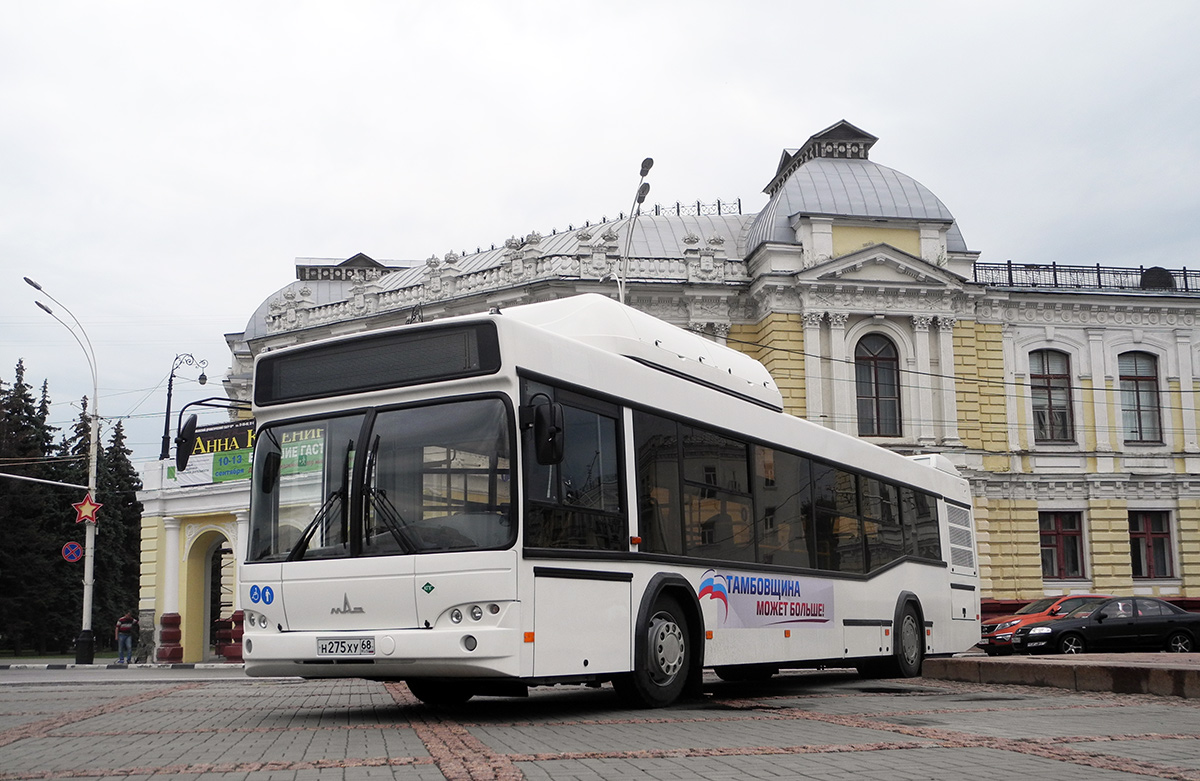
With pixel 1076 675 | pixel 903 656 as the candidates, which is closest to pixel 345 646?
pixel 1076 675

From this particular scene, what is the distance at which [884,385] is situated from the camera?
39.1 meters

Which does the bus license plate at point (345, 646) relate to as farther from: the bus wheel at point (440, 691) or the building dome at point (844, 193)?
the building dome at point (844, 193)

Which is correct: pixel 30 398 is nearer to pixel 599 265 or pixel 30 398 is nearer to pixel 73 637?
pixel 73 637

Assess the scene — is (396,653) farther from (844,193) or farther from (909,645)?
→ (844,193)

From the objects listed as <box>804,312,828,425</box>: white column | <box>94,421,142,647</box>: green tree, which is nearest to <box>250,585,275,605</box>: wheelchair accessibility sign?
<box>804,312,828,425</box>: white column

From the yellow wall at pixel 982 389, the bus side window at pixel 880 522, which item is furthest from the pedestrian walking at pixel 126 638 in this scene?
the bus side window at pixel 880 522

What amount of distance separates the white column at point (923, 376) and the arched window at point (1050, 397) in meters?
4.77

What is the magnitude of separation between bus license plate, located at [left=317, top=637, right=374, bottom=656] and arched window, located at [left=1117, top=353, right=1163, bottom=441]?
38.0 m

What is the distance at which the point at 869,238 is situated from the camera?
39.1 metres

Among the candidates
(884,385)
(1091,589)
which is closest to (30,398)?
(884,385)

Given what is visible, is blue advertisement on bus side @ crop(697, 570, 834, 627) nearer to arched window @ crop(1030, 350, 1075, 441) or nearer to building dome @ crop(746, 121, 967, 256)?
building dome @ crop(746, 121, 967, 256)

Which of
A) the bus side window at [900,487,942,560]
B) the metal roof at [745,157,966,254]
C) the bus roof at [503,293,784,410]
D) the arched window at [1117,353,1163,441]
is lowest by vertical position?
the bus side window at [900,487,942,560]

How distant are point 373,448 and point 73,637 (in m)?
60.7

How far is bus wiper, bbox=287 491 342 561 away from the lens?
9648 millimetres
